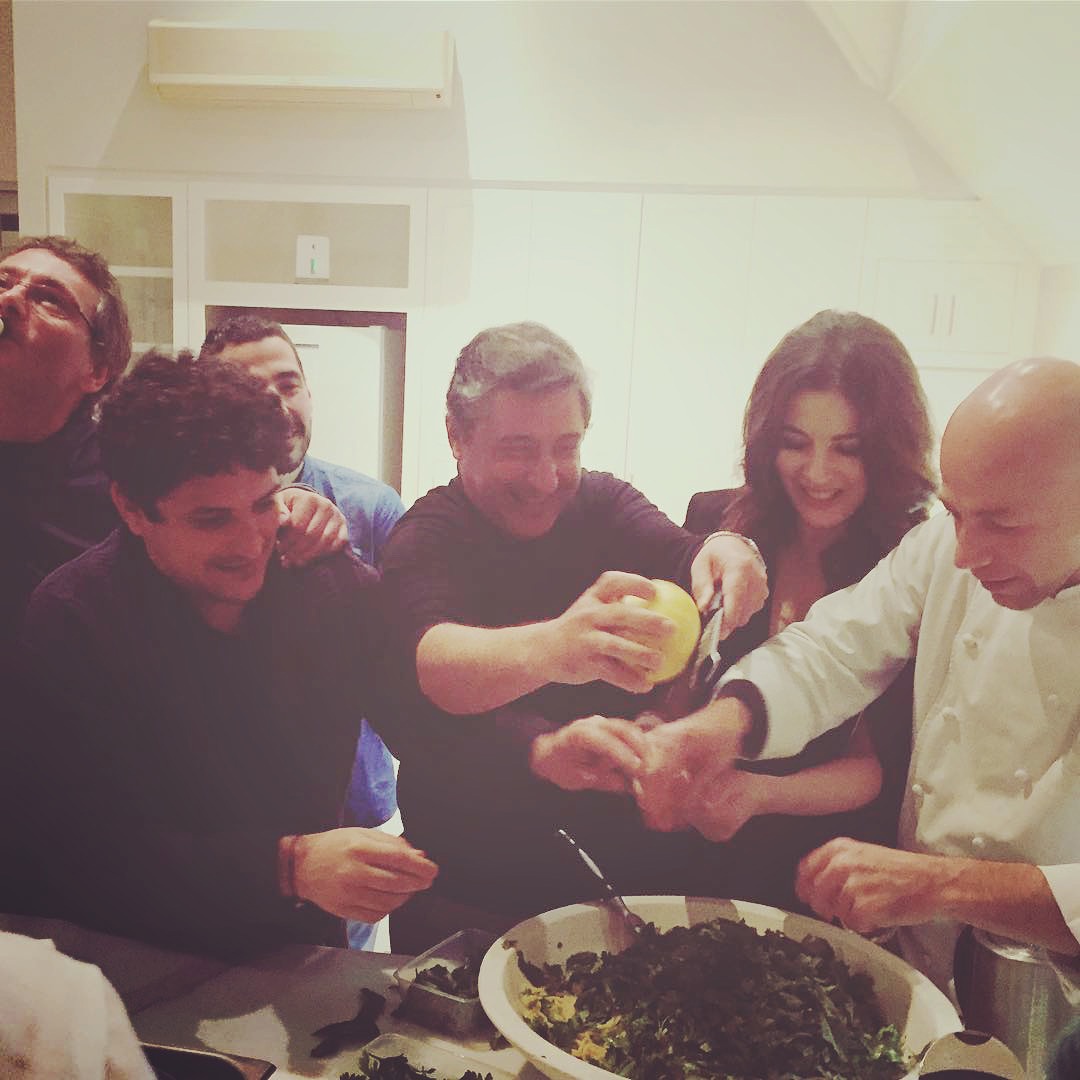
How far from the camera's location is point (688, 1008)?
1271 mm

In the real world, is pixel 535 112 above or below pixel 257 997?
above

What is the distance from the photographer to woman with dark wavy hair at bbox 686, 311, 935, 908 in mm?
1346

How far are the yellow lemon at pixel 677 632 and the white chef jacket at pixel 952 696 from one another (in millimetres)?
78

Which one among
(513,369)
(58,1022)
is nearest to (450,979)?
(58,1022)

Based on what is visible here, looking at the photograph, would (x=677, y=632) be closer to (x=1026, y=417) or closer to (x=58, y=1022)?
(x=1026, y=417)

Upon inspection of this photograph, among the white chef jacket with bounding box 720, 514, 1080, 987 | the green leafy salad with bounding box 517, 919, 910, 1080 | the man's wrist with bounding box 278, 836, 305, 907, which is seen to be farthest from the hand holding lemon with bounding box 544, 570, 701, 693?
the man's wrist with bounding box 278, 836, 305, 907

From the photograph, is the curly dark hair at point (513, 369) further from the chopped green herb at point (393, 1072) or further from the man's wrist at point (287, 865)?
the chopped green herb at point (393, 1072)

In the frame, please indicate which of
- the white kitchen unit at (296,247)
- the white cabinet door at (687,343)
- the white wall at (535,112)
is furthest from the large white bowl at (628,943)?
the white wall at (535,112)

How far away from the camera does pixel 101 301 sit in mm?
1598

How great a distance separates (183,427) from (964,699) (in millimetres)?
1209

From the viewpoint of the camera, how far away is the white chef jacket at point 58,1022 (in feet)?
3.74

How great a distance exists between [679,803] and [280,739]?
0.64 meters

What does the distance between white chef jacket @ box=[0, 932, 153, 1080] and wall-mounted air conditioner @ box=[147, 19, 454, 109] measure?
4.23 feet

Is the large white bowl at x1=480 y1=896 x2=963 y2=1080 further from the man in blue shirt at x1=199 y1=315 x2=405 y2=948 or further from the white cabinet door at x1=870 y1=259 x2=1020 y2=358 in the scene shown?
the white cabinet door at x1=870 y1=259 x2=1020 y2=358
